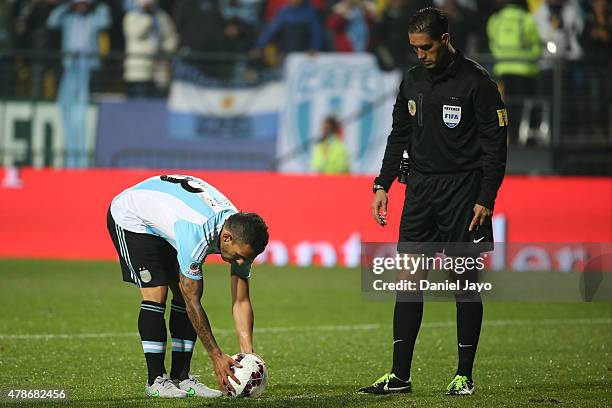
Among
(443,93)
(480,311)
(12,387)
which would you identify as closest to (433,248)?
(480,311)

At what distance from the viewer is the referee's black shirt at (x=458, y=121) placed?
7.07m

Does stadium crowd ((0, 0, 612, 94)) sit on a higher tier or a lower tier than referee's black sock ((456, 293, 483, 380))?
higher

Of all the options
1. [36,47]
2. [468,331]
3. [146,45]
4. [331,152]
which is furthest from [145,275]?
[36,47]

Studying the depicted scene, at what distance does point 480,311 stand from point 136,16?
14.1m

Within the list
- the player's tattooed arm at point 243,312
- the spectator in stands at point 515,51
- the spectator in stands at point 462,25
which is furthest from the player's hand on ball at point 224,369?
the spectator in stands at point 462,25

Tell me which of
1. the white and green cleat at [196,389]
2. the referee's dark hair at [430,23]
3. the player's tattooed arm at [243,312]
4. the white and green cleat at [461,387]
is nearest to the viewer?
the player's tattooed arm at [243,312]

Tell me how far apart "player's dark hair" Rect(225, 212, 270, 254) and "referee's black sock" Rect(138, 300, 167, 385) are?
101 cm

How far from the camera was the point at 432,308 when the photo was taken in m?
12.9

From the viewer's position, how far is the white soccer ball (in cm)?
655

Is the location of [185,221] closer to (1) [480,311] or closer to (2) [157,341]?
(2) [157,341]

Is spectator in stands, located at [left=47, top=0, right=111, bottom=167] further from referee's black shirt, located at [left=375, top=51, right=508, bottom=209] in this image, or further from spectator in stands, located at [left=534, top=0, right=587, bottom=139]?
referee's black shirt, located at [left=375, top=51, right=508, bottom=209]

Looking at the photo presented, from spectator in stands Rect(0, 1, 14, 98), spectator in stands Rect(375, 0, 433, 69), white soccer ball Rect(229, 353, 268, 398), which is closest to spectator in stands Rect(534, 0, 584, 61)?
spectator in stands Rect(375, 0, 433, 69)

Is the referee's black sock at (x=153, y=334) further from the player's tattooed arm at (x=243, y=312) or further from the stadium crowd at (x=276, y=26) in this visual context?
the stadium crowd at (x=276, y=26)

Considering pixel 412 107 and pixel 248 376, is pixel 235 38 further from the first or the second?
pixel 248 376
